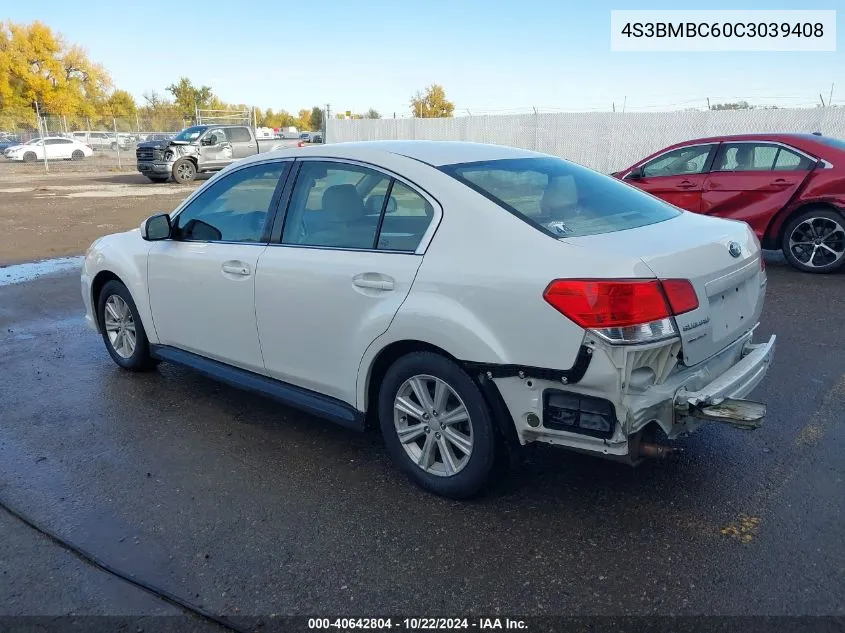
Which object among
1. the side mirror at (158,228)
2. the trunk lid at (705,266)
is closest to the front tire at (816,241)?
the trunk lid at (705,266)

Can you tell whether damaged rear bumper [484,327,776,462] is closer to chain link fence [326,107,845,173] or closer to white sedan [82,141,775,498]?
white sedan [82,141,775,498]

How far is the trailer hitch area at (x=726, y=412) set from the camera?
296 cm

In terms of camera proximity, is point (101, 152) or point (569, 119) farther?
point (101, 152)

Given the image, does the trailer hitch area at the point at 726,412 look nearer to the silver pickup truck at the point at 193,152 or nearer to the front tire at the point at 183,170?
the silver pickup truck at the point at 193,152

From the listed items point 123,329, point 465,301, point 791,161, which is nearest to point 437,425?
point 465,301

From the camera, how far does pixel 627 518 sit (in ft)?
10.8

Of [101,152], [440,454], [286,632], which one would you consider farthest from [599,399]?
[101,152]

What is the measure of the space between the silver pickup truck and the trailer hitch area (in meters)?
23.6

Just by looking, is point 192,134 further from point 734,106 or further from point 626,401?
point 626,401

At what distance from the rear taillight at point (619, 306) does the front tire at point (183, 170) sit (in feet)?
82.3

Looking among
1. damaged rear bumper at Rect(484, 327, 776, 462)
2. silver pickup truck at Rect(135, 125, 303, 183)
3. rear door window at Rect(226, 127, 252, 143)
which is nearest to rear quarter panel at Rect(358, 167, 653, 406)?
damaged rear bumper at Rect(484, 327, 776, 462)

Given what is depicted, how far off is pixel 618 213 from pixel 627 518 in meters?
1.49

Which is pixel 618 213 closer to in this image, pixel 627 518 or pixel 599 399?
pixel 599 399

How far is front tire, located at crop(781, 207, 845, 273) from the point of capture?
8250 millimetres
